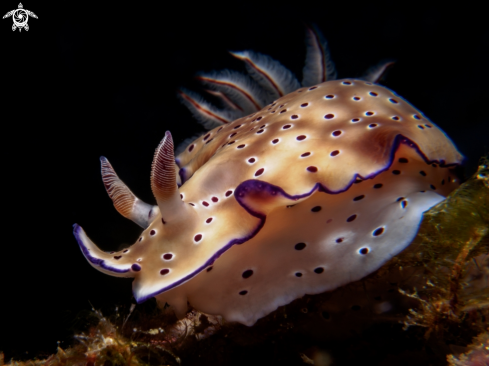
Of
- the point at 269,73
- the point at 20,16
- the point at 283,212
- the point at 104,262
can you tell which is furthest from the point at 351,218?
the point at 20,16

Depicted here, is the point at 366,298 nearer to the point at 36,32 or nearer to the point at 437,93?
the point at 437,93

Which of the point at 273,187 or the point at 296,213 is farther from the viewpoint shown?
the point at 296,213

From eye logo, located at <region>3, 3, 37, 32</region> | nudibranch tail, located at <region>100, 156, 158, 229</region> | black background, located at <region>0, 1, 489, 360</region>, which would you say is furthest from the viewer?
black background, located at <region>0, 1, 489, 360</region>

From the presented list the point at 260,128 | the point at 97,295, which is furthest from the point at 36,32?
the point at 97,295

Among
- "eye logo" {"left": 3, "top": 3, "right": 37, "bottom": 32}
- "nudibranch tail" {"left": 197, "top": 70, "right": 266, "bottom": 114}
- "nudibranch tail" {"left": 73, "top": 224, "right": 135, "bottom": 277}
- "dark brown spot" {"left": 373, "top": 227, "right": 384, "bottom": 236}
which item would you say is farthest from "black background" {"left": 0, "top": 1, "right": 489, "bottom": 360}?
"dark brown spot" {"left": 373, "top": 227, "right": 384, "bottom": 236}

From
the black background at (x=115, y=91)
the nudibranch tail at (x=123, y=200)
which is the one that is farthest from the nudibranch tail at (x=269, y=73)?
the nudibranch tail at (x=123, y=200)

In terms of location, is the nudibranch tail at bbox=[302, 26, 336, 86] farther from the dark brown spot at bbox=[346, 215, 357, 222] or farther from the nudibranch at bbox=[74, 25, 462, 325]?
the dark brown spot at bbox=[346, 215, 357, 222]
